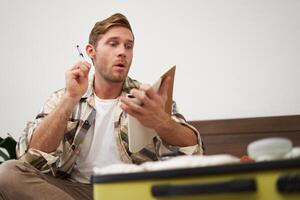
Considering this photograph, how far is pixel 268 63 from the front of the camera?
161 cm

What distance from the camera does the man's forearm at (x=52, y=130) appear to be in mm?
1184

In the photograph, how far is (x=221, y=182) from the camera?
56 centimetres

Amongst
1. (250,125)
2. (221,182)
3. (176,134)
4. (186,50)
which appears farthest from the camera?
(186,50)

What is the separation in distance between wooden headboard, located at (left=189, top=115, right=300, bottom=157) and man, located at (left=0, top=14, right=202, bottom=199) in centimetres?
38

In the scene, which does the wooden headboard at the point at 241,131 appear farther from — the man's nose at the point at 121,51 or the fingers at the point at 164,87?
the fingers at the point at 164,87

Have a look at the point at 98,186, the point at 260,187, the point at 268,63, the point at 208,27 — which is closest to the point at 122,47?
the point at 208,27

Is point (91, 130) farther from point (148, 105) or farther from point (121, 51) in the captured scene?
point (148, 105)

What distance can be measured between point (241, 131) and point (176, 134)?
571mm

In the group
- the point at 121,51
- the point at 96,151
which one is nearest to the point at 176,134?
the point at 96,151

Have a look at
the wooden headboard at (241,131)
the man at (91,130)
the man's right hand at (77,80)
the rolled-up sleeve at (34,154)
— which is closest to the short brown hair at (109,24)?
the man at (91,130)

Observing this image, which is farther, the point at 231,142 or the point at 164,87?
the point at 231,142

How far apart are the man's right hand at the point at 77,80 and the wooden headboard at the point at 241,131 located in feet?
1.96

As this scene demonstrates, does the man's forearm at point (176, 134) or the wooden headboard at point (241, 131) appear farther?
the wooden headboard at point (241, 131)

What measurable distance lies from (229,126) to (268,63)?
29 cm
